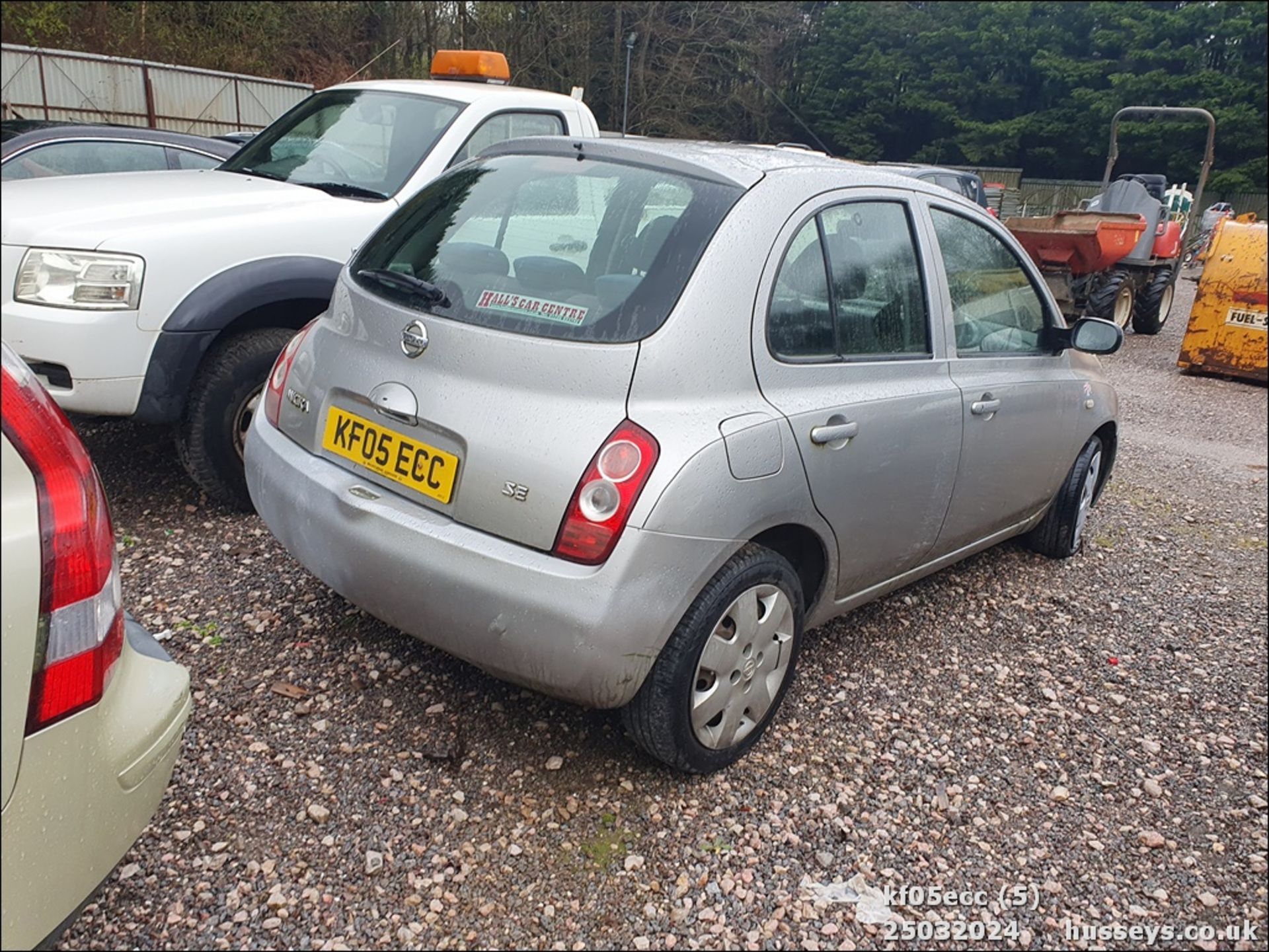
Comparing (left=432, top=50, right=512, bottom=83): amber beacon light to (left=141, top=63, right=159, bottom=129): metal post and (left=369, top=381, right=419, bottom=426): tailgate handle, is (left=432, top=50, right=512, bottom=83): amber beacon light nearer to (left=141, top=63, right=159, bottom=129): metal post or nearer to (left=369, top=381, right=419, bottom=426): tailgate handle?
(left=369, top=381, right=419, bottom=426): tailgate handle

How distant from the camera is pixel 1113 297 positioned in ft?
40.8

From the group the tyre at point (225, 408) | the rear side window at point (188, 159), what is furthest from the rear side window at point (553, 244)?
the rear side window at point (188, 159)

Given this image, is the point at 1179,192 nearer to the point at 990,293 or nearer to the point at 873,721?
the point at 990,293

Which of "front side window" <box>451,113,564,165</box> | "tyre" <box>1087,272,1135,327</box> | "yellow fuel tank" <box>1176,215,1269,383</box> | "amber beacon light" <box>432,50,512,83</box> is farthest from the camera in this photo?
"tyre" <box>1087,272,1135,327</box>

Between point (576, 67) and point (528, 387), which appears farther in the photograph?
point (576, 67)

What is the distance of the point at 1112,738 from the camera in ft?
10.8

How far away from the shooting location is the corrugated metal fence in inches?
749

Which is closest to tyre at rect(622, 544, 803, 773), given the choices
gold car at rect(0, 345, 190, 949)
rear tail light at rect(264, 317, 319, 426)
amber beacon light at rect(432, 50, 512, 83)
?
gold car at rect(0, 345, 190, 949)

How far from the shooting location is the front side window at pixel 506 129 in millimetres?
4754

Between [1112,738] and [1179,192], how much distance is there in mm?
19281

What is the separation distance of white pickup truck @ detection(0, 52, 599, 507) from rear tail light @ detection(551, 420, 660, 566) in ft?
7.24

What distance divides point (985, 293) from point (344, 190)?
2855 millimetres

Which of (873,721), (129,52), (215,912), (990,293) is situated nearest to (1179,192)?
(990,293)

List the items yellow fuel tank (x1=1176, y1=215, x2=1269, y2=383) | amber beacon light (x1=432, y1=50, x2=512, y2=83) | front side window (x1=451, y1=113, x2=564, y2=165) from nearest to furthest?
front side window (x1=451, y1=113, x2=564, y2=165)
amber beacon light (x1=432, y1=50, x2=512, y2=83)
yellow fuel tank (x1=1176, y1=215, x2=1269, y2=383)
